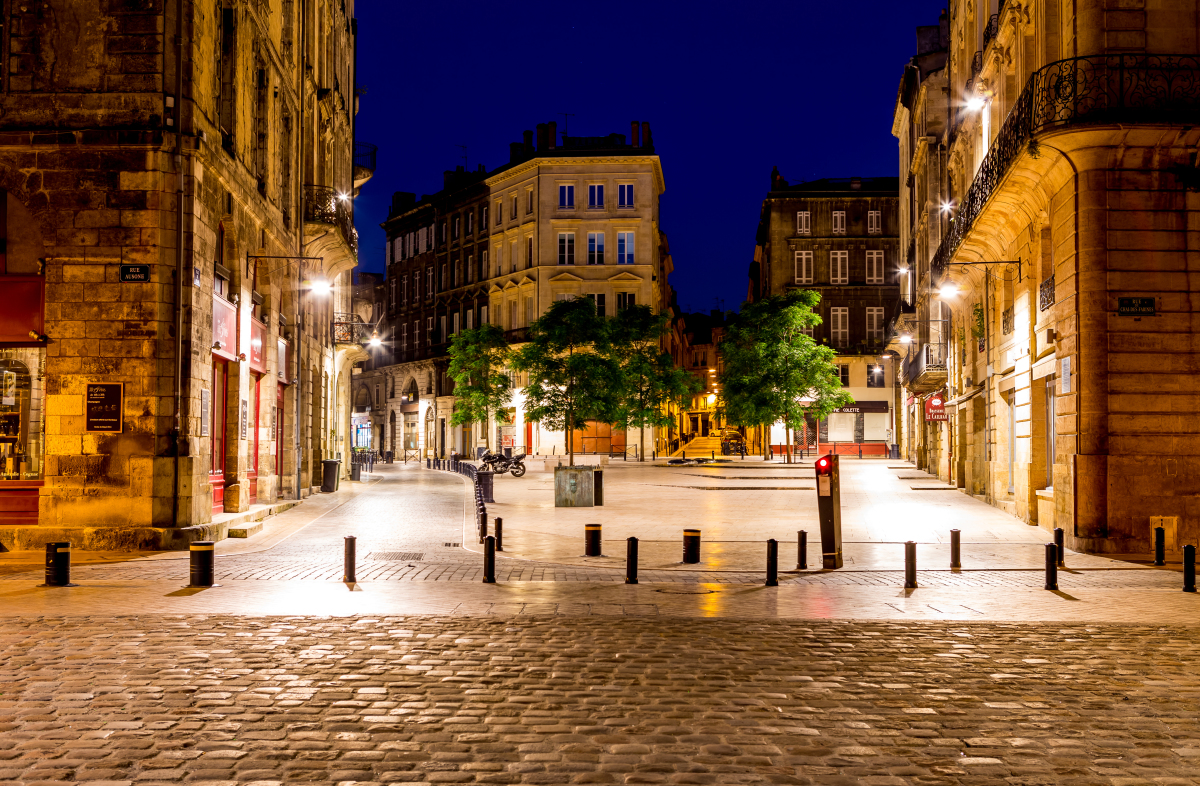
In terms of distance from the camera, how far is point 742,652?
804 centimetres

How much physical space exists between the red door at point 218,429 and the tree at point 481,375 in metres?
34.5

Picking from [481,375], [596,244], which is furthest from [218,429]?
[596,244]

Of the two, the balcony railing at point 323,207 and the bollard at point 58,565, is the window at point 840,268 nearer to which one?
the balcony railing at point 323,207

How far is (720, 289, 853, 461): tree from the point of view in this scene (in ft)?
174

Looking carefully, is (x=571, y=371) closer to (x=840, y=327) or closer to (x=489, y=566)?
(x=489, y=566)

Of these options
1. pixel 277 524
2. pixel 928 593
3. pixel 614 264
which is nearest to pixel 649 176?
pixel 614 264

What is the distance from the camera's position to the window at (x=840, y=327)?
235 feet

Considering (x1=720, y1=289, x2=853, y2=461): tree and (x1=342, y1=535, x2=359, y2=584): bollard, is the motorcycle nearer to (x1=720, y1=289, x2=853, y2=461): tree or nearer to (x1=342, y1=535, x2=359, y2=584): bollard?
(x1=720, y1=289, x2=853, y2=461): tree

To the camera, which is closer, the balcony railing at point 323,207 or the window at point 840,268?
the balcony railing at point 323,207

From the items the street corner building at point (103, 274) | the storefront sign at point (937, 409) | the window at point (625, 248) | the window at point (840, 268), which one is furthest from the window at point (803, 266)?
the street corner building at point (103, 274)

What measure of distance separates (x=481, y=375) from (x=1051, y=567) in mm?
45926

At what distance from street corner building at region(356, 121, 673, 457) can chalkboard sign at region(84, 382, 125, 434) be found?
4264cm

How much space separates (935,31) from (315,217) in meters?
32.5

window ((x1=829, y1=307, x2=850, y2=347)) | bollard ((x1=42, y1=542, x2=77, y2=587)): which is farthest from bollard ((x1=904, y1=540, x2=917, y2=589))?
window ((x1=829, y1=307, x2=850, y2=347))
